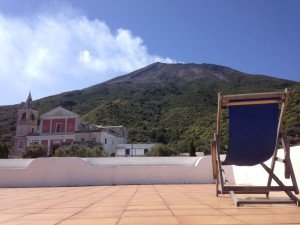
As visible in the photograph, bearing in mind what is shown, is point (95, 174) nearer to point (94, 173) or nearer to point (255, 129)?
point (94, 173)

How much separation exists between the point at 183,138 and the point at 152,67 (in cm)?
8093

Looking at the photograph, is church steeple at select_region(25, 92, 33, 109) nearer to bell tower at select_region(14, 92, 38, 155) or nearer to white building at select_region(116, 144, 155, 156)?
bell tower at select_region(14, 92, 38, 155)

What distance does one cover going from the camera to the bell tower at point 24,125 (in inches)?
1981

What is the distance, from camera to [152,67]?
132 m

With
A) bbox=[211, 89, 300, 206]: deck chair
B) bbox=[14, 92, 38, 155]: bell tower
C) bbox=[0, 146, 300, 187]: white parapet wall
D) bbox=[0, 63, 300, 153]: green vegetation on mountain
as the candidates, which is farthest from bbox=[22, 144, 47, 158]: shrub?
bbox=[211, 89, 300, 206]: deck chair

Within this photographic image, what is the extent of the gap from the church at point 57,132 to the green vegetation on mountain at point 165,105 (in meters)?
10.3

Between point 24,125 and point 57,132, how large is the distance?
18.1ft

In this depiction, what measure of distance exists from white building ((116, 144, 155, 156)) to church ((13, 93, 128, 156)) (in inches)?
50.5

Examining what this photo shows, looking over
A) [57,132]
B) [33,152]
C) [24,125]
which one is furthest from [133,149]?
[24,125]

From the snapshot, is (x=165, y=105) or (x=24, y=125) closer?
(x=24, y=125)

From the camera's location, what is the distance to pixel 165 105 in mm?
75250

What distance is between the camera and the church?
47.8 m

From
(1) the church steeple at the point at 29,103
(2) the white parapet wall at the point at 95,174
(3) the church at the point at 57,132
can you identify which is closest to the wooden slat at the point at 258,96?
(2) the white parapet wall at the point at 95,174

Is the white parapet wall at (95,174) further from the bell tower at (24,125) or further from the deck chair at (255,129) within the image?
the bell tower at (24,125)
